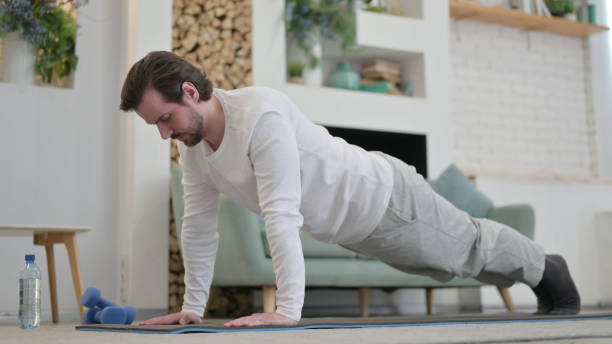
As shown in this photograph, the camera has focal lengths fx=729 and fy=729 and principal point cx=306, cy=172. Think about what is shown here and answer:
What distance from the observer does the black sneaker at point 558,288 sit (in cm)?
251

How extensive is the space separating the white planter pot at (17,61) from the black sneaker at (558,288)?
3047 mm

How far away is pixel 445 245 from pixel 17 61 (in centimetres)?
291

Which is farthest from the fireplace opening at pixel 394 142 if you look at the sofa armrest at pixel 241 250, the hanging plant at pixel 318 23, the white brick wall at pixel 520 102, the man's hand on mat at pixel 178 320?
the man's hand on mat at pixel 178 320

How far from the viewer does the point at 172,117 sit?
75.2 inches

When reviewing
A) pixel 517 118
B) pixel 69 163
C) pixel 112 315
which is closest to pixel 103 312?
pixel 112 315

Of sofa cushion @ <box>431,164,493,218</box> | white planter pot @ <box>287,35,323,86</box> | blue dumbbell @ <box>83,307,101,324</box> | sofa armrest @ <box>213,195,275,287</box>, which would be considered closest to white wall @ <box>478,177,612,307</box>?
sofa cushion @ <box>431,164,493,218</box>

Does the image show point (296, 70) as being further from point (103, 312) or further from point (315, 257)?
point (103, 312)

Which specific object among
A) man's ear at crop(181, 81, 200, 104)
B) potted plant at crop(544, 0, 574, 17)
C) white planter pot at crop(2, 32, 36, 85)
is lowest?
man's ear at crop(181, 81, 200, 104)

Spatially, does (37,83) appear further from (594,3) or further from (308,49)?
(594,3)

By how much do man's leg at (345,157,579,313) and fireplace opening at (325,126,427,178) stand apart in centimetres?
243

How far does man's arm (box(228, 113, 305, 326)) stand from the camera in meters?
1.80

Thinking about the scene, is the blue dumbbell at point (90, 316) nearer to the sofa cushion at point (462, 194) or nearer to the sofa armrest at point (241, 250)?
the sofa armrest at point (241, 250)

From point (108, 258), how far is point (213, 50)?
1363 millimetres

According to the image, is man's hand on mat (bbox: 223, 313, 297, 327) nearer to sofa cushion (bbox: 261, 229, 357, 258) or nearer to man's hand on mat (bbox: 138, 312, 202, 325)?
man's hand on mat (bbox: 138, 312, 202, 325)
